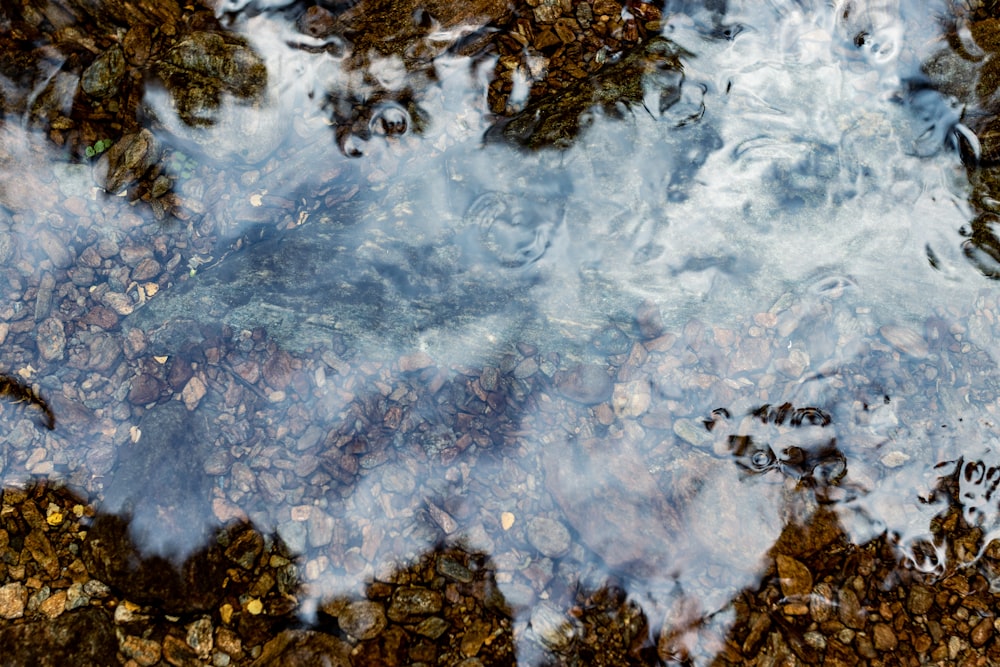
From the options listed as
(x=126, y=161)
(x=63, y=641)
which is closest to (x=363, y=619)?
(x=63, y=641)

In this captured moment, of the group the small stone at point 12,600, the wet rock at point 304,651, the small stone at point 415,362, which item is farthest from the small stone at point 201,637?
the small stone at point 415,362

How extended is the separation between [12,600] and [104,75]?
3.65 metres

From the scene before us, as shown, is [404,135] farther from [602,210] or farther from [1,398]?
[1,398]

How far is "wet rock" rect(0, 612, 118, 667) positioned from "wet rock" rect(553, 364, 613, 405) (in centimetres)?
328

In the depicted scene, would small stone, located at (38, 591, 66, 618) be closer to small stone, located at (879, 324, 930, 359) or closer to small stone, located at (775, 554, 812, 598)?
small stone, located at (775, 554, 812, 598)

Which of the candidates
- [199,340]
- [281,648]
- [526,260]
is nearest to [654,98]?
[526,260]

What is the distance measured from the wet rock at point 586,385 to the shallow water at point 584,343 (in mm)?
19

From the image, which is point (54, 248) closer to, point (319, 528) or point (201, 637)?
point (319, 528)

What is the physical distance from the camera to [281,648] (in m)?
3.50

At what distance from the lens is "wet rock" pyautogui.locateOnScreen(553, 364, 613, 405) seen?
3869 mm

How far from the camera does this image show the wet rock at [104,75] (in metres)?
4.16

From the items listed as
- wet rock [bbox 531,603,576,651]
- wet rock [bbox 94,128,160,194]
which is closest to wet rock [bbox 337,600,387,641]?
wet rock [bbox 531,603,576,651]

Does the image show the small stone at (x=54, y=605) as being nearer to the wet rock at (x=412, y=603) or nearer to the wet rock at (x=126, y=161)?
the wet rock at (x=412, y=603)

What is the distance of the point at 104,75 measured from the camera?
4.17 meters
